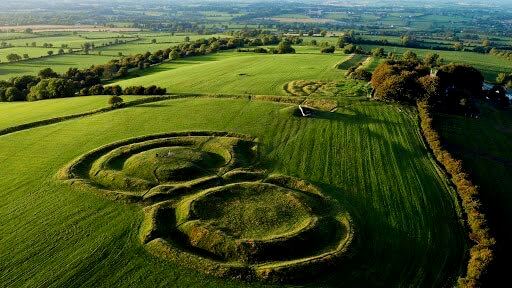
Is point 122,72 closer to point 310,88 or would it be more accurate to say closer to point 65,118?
point 65,118

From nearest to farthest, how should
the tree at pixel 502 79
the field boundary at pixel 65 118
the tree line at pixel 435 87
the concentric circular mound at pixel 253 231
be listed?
the concentric circular mound at pixel 253 231
the field boundary at pixel 65 118
the tree line at pixel 435 87
the tree at pixel 502 79

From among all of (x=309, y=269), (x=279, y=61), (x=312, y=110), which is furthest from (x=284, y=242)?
(x=279, y=61)

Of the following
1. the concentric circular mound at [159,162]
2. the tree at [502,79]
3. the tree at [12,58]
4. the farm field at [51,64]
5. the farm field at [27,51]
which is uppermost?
the concentric circular mound at [159,162]

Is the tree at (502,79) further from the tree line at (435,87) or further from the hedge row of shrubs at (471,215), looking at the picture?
the hedge row of shrubs at (471,215)

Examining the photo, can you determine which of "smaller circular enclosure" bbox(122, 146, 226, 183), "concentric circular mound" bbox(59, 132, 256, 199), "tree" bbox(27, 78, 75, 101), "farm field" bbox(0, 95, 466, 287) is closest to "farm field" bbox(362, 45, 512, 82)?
"farm field" bbox(0, 95, 466, 287)

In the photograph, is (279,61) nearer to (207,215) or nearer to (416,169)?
(416,169)

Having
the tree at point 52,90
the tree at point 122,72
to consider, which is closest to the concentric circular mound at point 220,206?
the tree at point 52,90

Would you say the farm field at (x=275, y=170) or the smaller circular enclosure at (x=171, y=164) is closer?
the farm field at (x=275, y=170)
